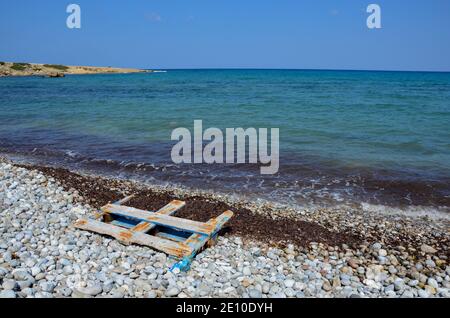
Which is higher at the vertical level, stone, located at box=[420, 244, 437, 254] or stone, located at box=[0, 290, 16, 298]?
stone, located at box=[0, 290, 16, 298]

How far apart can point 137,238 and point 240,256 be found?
1.90 metres

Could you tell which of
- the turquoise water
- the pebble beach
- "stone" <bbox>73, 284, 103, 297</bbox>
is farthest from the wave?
"stone" <bbox>73, 284, 103, 297</bbox>

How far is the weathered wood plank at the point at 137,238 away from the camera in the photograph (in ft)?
19.8

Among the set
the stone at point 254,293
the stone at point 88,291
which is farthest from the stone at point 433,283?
the stone at point 88,291

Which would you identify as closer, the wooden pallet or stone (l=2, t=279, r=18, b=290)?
stone (l=2, t=279, r=18, b=290)

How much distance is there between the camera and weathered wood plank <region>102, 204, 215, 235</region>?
22.1 ft

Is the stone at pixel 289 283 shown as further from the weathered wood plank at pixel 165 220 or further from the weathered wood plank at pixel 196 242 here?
the weathered wood plank at pixel 165 220

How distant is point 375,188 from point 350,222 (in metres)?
3.11

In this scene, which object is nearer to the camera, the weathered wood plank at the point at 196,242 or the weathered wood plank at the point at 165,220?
the weathered wood plank at the point at 196,242

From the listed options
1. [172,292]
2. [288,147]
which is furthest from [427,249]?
[288,147]

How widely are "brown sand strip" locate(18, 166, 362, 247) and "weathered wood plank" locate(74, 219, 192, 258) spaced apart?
164cm

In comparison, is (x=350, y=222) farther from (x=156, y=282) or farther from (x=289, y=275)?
(x=156, y=282)

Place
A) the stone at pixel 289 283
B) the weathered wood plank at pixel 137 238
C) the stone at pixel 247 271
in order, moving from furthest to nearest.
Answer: the weathered wood plank at pixel 137 238, the stone at pixel 247 271, the stone at pixel 289 283

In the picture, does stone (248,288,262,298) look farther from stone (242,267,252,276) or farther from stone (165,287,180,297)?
stone (165,287,180,297)
